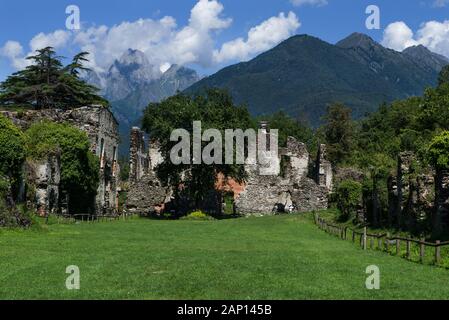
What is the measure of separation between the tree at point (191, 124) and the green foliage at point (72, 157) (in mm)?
6276

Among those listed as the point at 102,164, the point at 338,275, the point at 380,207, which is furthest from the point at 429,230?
the point at 102,164

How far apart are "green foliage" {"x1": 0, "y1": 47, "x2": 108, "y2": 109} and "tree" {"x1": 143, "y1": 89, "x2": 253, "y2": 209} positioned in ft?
64.7

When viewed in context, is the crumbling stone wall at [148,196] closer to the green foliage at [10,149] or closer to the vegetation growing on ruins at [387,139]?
the vegetation growing on ruins at [387,139]

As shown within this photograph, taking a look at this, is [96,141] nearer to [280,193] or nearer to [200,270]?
[280,193]

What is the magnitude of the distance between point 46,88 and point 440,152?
53.3 meters

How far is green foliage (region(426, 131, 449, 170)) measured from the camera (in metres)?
26.0

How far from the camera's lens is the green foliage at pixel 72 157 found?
46781 mm

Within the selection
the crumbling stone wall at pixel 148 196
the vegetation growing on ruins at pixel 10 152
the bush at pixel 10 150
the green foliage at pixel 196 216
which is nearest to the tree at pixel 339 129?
the crumbling stone wall at pixel 148 196

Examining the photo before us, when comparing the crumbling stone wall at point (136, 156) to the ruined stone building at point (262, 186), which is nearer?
the ruined stone building at point (262, 186)

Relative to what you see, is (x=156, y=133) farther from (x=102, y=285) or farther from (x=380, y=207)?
(x=102, y=285)

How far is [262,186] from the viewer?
6588 centimetres

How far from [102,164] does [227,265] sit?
44773 mm

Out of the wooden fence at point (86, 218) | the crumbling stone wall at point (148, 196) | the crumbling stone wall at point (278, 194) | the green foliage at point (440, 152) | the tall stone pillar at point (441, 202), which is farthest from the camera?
the crumbling stone wall at point (278, 194)
